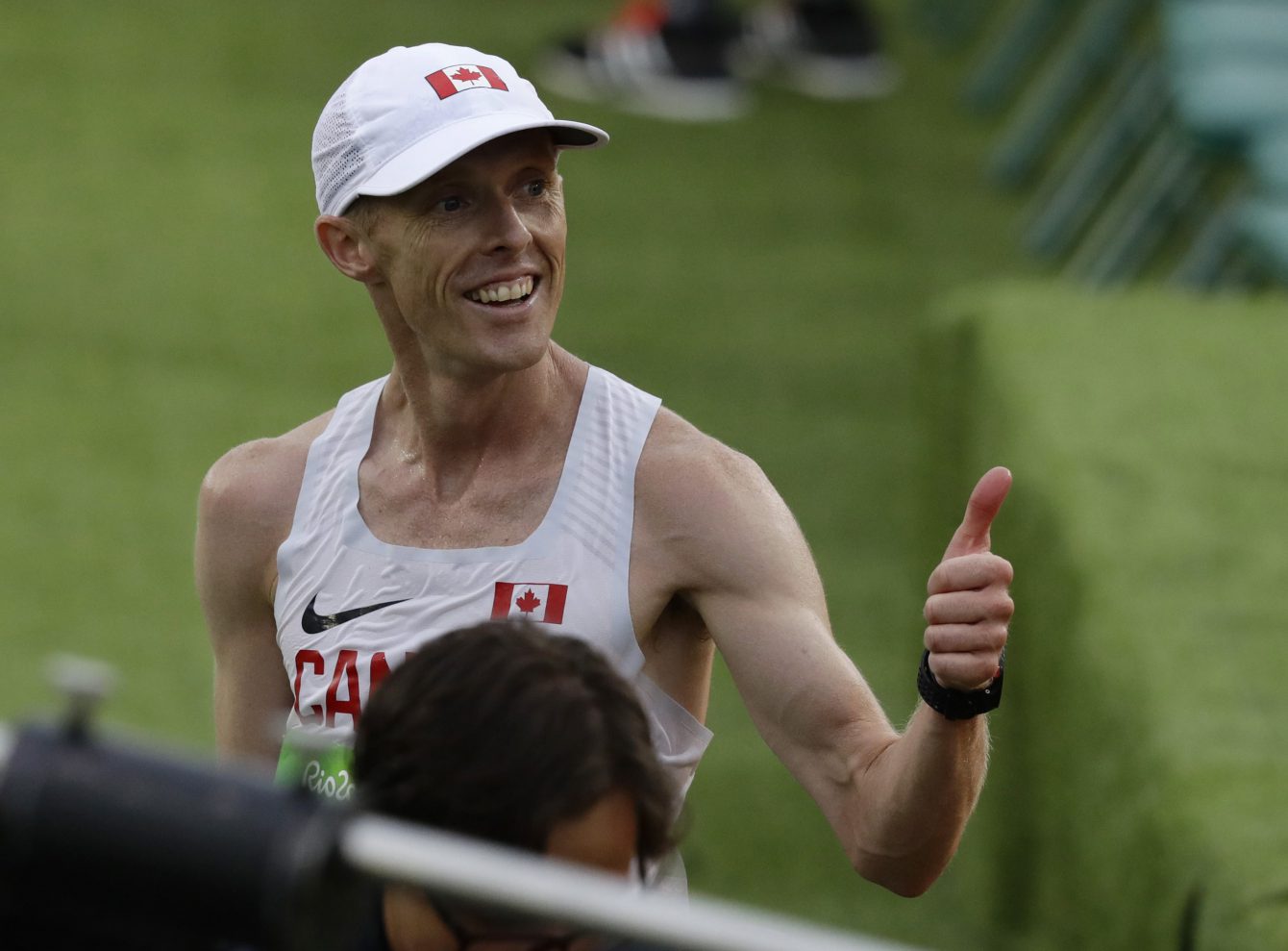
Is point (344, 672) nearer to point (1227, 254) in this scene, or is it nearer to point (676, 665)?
point (676, 665)

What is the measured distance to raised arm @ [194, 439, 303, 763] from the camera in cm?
233

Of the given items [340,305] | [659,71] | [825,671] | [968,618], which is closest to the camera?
[968,618]

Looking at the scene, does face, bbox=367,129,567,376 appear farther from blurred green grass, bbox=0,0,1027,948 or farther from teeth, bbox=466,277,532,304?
blurred green grass, bbox=0,0,1027,948

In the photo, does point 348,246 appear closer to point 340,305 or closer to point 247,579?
point 247,579

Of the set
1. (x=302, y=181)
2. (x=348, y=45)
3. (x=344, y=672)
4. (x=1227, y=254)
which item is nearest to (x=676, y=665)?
(x=344, y=672)

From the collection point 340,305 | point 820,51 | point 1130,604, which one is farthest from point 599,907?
point 820,51

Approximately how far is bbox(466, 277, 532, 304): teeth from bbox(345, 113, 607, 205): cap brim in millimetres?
131

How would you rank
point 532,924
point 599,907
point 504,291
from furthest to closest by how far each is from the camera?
point 504,291
point 532,924
point 599,907

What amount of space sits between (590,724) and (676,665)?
0.71 metres

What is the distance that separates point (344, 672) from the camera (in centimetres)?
219

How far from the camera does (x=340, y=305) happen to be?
7.23 metres

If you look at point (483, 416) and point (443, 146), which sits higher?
point (443, 146)

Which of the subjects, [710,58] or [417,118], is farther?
[710,58]

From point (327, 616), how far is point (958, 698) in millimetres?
709
